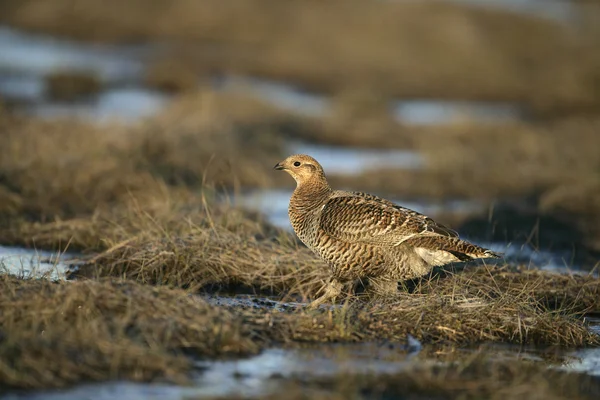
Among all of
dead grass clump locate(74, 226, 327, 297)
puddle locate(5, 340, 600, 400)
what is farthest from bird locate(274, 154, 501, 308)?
puddle locate(5, 340, 600, 400)

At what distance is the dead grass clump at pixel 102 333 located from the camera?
19.4 feet

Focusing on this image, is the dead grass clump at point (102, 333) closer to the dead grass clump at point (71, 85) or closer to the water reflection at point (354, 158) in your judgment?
the water reflection at point (354, 158)

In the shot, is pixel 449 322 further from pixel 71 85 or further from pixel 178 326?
pixel 71 85

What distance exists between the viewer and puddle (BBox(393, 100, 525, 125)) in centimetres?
2088

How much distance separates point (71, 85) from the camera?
2231cm

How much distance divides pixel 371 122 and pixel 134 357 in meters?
13.7

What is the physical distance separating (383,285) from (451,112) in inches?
585

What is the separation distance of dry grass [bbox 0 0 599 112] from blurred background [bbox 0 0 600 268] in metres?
0.08

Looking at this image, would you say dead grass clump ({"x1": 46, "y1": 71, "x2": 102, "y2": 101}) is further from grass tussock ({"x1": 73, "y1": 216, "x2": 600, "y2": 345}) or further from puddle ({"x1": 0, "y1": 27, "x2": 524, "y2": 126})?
grass tussock ({"x1": 73, "y1": 216, "x2": 600, "y2": 345})

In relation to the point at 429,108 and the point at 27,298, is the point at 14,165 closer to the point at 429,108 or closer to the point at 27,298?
the point at 27,298

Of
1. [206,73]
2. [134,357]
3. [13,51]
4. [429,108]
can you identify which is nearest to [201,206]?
[134,357]

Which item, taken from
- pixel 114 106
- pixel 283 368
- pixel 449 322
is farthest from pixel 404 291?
pixel 114 106

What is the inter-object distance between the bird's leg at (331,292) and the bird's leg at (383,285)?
0.89ft

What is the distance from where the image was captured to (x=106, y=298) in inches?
266
